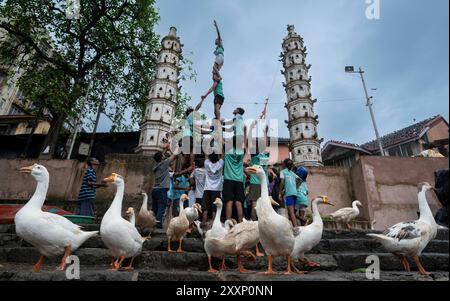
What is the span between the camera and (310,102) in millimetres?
22094

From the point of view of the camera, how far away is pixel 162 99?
1786 cm

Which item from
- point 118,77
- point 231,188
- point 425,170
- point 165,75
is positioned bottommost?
point 231,188

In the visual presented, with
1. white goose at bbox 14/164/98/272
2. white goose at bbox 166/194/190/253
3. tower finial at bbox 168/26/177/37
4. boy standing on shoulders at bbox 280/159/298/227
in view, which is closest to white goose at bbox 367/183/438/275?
boy standing on shoulders at bbox 280/159/298/227

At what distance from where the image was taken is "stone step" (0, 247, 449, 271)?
3.64m

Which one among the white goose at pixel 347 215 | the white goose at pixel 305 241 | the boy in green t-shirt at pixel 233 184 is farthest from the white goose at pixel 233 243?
the white goose at pixel 347 215

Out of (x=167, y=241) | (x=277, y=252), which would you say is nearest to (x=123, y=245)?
(x=167, y=241)

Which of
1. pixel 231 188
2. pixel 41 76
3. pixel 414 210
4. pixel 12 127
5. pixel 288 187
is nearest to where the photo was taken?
pixel 231 188

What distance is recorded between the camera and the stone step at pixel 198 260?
3.64 meters

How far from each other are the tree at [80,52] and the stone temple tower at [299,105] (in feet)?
39.3

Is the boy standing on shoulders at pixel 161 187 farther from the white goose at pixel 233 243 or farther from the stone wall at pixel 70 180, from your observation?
the white goose at pixel 233 243

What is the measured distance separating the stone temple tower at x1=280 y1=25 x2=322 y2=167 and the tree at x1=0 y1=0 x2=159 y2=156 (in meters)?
12.0

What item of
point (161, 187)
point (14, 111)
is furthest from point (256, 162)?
point (14, 111)
